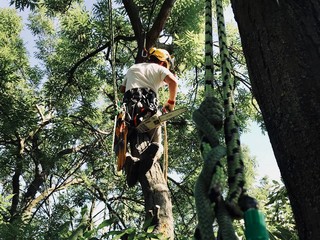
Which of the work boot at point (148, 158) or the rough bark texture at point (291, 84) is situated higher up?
the work boot at point (148, 158)

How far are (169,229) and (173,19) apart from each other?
394 centimetres

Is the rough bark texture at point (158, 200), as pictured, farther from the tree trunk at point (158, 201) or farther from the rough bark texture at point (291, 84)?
the rough bark texture at point (291, 84)

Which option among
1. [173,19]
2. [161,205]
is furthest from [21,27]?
[161,205]

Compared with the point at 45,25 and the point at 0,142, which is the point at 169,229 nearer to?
the point at 0,142

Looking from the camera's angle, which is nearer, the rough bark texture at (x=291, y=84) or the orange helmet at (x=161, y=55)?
the rough bark texture at (x=291, y=84)

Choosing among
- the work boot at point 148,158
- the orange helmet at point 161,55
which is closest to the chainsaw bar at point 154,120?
the work boot at point 148,158

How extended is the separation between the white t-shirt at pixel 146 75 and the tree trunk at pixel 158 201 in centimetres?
89

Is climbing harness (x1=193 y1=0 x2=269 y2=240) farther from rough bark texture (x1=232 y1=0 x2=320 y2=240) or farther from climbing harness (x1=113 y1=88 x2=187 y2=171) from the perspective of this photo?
climbing harness (x1=113 y1=88 x2=187 y2=171)

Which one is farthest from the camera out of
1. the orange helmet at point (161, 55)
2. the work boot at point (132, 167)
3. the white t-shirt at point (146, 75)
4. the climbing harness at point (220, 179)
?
the orange helmet at point (161, 55)

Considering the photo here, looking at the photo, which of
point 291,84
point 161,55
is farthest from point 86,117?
point 291,84

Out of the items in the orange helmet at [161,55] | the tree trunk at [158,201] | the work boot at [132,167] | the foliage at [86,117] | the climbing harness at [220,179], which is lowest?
the climbing harness at [220,179]

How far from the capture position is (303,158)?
0.95 metres

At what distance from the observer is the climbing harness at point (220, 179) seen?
84cm

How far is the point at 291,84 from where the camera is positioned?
1037 millimetres
